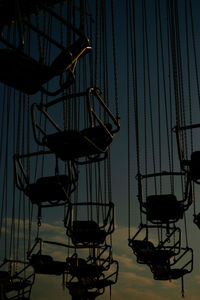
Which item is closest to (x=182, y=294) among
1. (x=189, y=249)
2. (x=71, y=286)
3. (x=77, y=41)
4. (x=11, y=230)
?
(x=189, y=249)

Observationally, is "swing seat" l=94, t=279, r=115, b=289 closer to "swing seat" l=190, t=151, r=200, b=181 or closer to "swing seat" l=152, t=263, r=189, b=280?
"swing seat" l=152, t=263, r=189, b=280

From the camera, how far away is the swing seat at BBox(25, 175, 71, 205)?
144 inches

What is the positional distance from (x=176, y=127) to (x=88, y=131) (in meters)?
0.58

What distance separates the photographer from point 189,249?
524 centimetres

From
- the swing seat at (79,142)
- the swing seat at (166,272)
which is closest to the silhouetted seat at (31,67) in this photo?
the swing seat at (79,142)

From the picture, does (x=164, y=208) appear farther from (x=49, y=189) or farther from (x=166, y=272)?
(x=166, y=272)

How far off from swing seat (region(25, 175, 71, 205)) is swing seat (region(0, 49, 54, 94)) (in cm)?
105

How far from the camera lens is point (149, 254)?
4480mm

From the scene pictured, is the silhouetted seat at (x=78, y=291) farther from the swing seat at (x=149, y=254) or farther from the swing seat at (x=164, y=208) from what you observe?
the swing seat at (x=164, y=208)

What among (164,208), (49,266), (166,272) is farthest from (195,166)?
(49,266)

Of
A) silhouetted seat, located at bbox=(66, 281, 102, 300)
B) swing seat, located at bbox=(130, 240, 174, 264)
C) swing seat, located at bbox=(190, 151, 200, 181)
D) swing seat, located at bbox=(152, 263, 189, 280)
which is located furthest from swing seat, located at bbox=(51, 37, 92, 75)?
silhouetted seat, located at bbox=(66, 281, 102, 300)

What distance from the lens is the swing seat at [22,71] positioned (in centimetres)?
244

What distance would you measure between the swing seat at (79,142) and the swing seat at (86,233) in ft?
4.00

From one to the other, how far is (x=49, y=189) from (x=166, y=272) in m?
1.74
